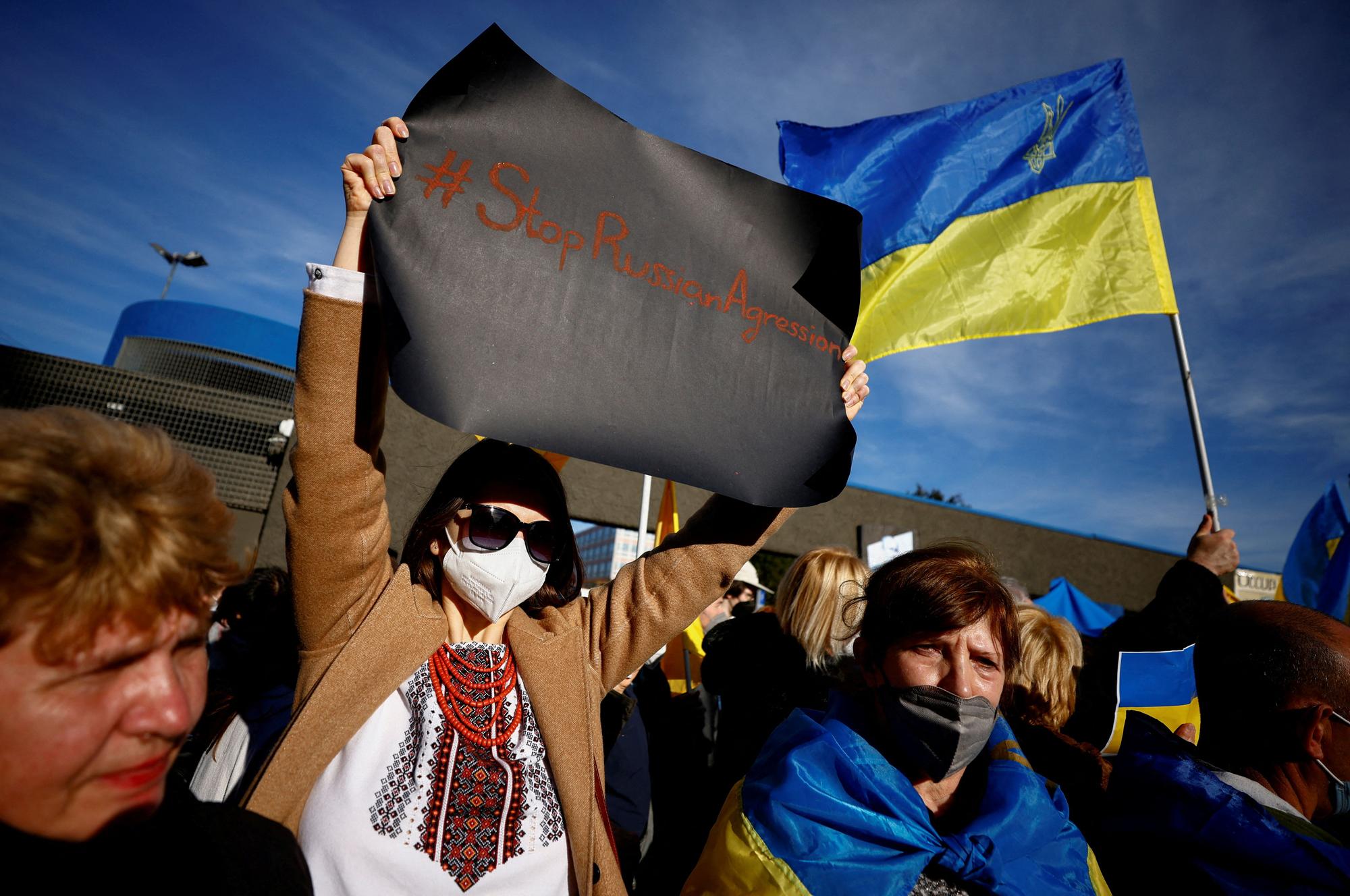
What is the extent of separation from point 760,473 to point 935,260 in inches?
119

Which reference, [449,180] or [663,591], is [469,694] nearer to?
[663,591]

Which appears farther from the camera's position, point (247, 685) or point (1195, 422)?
point (1195, 422)

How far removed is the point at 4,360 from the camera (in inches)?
413

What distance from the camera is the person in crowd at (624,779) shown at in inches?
102

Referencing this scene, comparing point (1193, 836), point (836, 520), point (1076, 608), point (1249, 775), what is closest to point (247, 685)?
point (1193, 836)

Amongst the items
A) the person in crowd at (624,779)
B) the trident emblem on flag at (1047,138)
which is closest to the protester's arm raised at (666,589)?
the person in crowd at (624,779)

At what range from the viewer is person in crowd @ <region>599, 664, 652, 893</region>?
Result: 260cm

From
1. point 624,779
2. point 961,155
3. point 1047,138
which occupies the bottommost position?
point 624,779

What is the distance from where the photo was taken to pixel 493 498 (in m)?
1.91

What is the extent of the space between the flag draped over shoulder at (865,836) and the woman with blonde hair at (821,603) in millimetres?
1174

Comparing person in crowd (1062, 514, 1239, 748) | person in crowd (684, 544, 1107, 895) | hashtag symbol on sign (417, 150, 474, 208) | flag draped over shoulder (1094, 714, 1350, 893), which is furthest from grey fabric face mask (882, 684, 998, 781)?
hashtag symbol on sign (417, 150, 474, 208)

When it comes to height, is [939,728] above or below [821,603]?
below

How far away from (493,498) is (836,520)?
1421cm

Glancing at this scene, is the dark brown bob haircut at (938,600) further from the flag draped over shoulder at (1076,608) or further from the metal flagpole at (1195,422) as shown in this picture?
the flag draped over shoulder at (1076,608)
